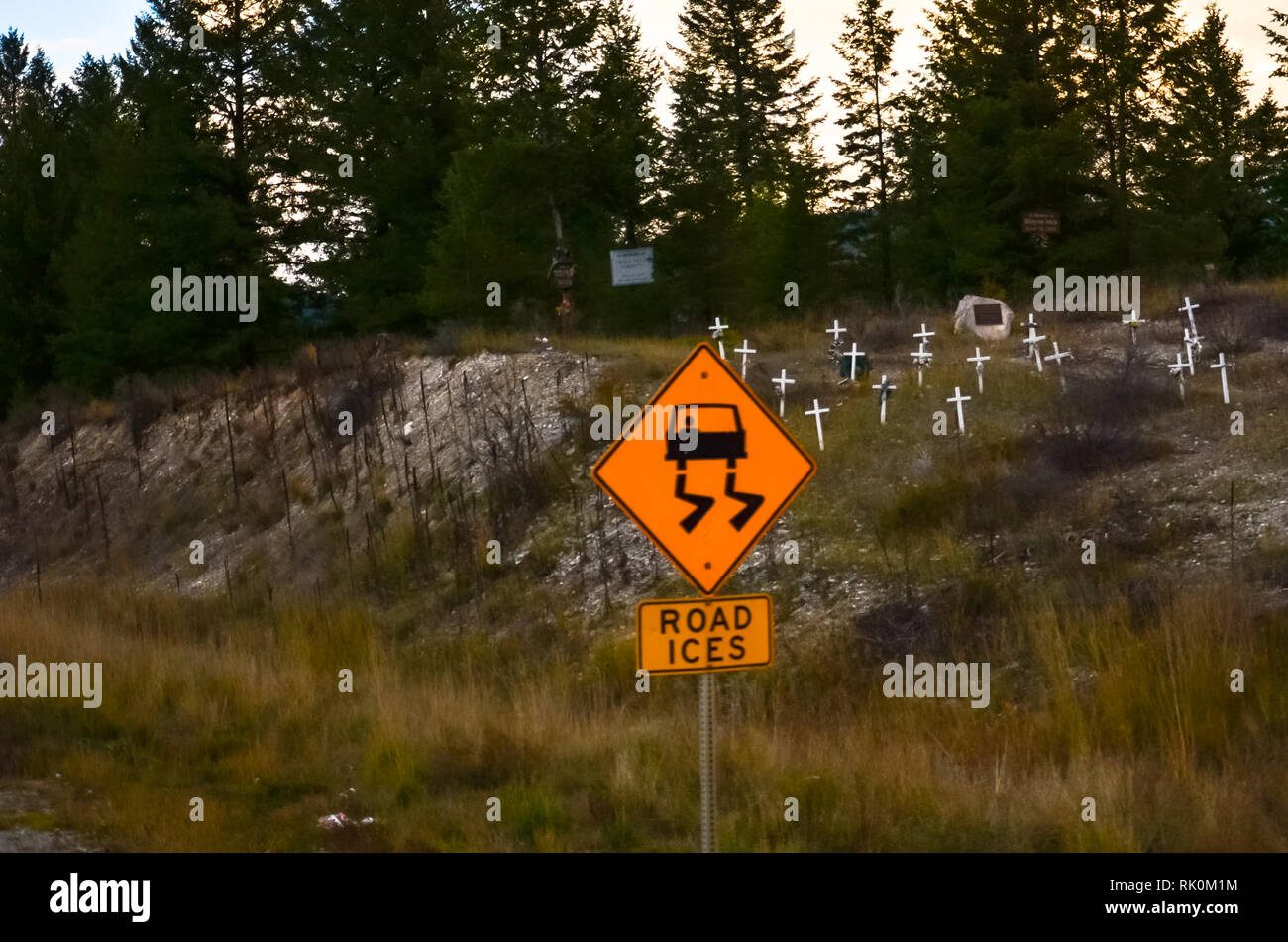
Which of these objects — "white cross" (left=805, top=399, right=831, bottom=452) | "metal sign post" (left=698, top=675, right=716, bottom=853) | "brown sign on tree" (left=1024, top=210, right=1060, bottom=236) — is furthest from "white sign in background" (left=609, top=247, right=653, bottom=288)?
"metal sign post" (left=698, top=675, right=716, bottom=853)

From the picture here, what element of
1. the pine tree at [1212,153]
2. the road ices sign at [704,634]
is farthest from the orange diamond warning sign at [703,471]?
the pine tree at [1212,153]

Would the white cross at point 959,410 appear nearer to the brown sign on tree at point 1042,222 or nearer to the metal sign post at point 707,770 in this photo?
the metal sign post at point 707,770

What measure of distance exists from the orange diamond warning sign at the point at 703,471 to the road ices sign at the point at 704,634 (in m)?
0.22

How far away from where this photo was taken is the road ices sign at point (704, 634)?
6590mm

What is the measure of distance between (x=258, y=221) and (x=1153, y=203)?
2492 cm

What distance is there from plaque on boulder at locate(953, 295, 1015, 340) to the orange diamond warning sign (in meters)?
17.6

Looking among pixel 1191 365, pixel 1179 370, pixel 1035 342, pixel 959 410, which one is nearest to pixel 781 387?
pixel 959 410

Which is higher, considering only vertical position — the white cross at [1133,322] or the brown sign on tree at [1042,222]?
the brown sign on tree at [1042,222]

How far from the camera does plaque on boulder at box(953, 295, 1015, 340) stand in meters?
23.9

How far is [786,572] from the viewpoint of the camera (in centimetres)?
1455

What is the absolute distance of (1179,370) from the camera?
18688 millimetres

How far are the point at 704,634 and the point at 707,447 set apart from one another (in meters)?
1.01

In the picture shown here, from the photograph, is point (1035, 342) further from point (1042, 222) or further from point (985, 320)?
point (1042, 222)
